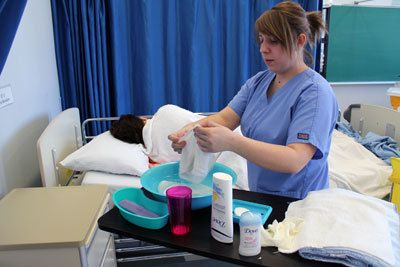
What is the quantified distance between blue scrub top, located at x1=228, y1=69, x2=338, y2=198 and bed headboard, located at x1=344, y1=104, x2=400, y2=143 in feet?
5.37

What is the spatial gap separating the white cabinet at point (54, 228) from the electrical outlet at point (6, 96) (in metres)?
0.43

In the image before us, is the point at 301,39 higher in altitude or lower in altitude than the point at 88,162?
higher

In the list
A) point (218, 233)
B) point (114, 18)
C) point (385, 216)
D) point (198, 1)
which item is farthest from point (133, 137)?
point (385, 216)

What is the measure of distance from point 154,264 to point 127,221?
1.29 m

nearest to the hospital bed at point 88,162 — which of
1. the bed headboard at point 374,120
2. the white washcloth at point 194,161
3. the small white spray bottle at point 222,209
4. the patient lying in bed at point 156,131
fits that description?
the patient lying in bed at point 156,131

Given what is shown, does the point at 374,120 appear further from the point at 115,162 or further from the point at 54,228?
the point at 54,228

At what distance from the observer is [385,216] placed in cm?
89

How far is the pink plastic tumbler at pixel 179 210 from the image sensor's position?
35.2 inches

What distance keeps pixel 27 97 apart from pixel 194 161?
1.30 metres

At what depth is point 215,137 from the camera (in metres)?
0.98

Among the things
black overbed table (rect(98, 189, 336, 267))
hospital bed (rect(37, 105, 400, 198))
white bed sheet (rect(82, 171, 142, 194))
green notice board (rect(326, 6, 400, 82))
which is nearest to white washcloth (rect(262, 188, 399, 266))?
black overbed table (rect(98, 189, 336, 267))

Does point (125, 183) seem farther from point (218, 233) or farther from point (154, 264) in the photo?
point (218, 233)

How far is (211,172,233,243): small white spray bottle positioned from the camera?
836mm

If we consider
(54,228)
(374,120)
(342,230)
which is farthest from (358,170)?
(54,228)
